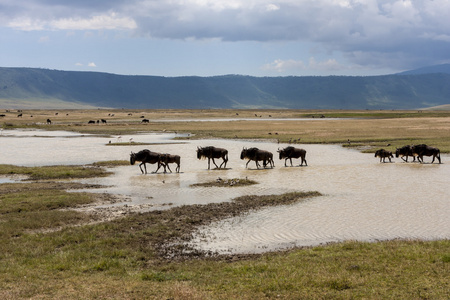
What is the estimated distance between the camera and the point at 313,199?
60.1 ft

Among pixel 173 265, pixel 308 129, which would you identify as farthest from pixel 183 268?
pixel 308 129

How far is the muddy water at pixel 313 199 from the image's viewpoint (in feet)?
43.9

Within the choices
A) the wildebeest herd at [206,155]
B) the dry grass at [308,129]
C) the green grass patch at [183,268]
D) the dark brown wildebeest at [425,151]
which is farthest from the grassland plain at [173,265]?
the dry grass at [308,129]

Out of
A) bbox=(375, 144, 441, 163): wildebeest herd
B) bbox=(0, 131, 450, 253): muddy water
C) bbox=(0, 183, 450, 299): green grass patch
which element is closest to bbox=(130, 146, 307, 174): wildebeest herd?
bbox=(0, 131, 450, 253): muddy water

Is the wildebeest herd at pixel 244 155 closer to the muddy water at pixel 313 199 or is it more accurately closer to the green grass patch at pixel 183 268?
the muddy water at pixel 313 199

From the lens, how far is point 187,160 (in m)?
31.3

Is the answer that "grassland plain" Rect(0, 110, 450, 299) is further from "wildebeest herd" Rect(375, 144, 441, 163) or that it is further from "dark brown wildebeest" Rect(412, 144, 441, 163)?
"dark brown wildebeest" Rect(412, 144, 441, 163)

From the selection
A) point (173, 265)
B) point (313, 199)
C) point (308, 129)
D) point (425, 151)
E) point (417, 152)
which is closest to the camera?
point (173, 265)

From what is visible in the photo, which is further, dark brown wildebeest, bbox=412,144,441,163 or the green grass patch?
dark brown wildebeest, bbox=412,144,441,163

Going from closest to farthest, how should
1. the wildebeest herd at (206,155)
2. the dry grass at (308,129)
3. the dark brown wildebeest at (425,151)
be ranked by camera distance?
the wildebeest herd at (206,155), the dark brown wildebeest at (425,151), the dry grass at (308,129)

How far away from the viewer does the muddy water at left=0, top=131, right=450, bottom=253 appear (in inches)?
527

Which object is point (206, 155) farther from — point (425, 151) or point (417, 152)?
point (425, 151)

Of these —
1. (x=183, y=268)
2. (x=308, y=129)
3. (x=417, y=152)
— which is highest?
(x=308, y=129)

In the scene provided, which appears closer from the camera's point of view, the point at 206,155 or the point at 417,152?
the point at 206,155
